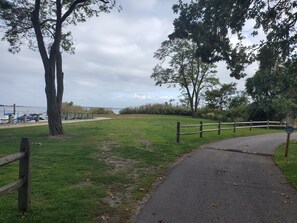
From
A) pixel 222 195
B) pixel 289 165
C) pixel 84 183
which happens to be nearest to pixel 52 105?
pixel 84 183

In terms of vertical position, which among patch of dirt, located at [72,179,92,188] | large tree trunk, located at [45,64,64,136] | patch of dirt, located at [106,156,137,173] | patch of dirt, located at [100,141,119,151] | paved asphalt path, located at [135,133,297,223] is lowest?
paved asphalt path, located at [135,133,297,223]

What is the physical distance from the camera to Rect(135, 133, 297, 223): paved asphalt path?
6.59m

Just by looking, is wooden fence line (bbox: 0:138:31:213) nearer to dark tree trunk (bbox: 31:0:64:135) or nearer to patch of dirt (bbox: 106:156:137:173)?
patch of dirt (bbox: 106:156:137:173)

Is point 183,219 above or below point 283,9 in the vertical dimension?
below

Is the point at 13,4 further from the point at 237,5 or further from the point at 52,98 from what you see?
the point at 237,5

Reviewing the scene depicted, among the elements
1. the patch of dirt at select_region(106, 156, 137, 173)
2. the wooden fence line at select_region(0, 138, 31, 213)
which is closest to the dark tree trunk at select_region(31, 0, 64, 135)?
the patch of dirt at select_region(106, 156, 137, 173)

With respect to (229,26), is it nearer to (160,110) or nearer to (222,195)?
(222,195)

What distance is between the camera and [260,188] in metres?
9.23

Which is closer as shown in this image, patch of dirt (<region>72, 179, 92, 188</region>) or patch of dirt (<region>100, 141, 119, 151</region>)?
patch of dirt (<region>72, 179, 92, 188</region>)

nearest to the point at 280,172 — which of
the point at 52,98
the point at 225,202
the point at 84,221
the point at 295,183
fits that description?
the point at 295,183

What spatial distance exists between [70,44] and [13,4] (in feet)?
17.8

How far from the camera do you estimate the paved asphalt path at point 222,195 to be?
21.6 ft

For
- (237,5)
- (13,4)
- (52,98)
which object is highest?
(13,4)

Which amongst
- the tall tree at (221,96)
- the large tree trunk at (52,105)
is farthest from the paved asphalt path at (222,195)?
the tall tree at (221,96)
